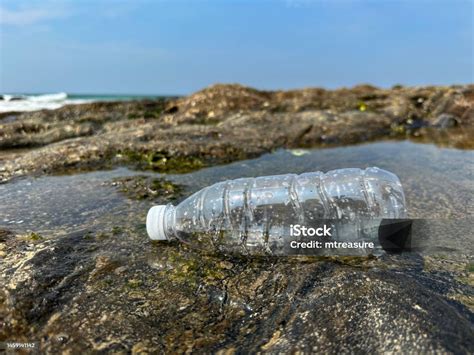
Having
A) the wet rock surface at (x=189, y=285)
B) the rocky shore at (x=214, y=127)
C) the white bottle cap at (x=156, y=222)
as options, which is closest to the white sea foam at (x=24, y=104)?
the rocky shore at (x=214, y=127)

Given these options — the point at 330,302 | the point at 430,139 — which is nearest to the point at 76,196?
the point at 330,302

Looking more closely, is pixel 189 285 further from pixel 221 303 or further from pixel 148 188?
pixel 148 188

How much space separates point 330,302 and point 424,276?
66 cm

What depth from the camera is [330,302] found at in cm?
154

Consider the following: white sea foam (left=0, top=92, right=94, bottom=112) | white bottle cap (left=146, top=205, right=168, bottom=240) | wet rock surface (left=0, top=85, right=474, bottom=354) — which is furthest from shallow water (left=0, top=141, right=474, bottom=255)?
white sea foam (left=0, top=92, right=94, bottom=112)

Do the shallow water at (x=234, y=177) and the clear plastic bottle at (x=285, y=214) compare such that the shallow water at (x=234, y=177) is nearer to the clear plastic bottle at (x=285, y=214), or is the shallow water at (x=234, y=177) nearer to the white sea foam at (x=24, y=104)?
Answer: the clear plastic bottle at (x=285, y=214)

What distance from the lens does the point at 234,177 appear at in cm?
405

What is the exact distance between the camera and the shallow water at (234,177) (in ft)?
8.53

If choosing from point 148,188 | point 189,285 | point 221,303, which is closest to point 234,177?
point 148,188

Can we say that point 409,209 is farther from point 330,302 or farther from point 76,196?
point 76,196

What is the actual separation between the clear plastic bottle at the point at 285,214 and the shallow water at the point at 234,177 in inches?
18.6

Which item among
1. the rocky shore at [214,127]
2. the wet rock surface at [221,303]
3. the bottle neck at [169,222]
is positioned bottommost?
the wet rock surface at [221,303]

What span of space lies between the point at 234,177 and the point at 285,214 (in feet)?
6.09

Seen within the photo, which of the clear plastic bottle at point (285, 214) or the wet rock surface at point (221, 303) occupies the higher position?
the clear plastic bottle at point (285, 214)
